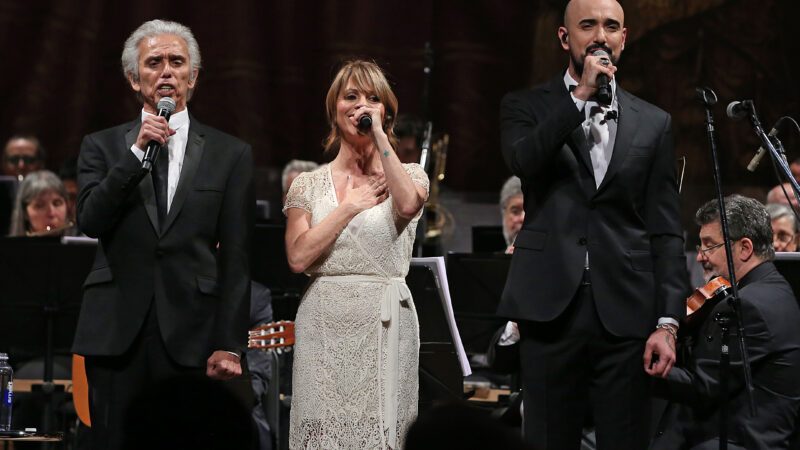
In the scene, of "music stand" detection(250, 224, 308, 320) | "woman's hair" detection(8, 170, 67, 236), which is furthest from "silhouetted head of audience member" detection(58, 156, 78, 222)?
"music stand" detection(250, 224, 308, 320)

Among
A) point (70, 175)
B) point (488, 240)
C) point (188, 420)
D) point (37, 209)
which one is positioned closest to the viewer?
point (188, 420)

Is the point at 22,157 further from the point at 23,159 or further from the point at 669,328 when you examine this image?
the point at 669,328

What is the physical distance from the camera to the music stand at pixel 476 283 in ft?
19.7

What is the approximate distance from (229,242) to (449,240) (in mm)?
5463

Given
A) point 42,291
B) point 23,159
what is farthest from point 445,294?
point 23,159

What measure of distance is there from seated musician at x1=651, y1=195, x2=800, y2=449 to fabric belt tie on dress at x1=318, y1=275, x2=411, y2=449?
4.19ft

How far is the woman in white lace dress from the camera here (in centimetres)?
380

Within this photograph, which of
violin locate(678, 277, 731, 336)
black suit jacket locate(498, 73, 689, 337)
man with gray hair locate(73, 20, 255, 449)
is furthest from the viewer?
violin locate(678, 277, 731, 336)

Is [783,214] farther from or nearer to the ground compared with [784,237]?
farther from the ground

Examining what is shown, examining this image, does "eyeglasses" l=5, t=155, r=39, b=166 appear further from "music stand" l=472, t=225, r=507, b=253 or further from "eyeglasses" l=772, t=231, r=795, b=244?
"eyeglasses" l=772, t=231, r=795, b=244

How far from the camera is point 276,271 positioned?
659 cm

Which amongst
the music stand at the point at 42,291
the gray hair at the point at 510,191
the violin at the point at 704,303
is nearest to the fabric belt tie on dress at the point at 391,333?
the violin at the point at 704,303

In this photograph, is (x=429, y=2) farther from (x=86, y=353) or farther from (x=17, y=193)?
(x=86, y=353)

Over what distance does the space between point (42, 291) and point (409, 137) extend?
323 cm
